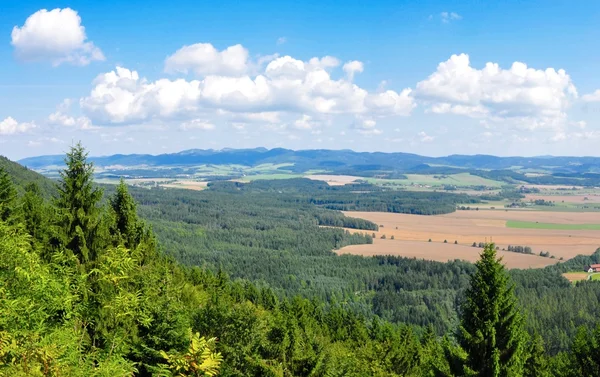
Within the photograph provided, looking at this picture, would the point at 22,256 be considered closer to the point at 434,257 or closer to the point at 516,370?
the point at 516,370

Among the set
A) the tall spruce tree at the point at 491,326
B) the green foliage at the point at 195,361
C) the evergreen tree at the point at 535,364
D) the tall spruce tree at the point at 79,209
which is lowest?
the evergreen tree at the point at 535,364

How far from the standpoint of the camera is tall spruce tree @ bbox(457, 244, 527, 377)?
24.5 m

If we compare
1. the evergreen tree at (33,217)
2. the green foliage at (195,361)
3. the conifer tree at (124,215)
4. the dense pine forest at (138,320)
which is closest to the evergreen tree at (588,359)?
the dense pine forest at (138,320)

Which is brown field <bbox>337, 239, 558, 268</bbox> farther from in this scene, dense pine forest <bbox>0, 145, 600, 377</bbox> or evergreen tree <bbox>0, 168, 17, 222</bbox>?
evergreen tree <bbox>0, 168, 17, 222</bbox>

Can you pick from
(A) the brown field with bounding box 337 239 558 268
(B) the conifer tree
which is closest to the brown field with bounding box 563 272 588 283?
(A) the brown field with bounding box 337 239 558 268

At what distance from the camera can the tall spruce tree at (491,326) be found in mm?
24531

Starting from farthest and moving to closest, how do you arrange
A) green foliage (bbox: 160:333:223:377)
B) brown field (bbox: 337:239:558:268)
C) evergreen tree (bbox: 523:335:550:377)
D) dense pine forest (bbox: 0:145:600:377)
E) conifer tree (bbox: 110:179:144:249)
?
brown field (bbox: 337:239:558:268) → evergreen tree (bbox: 523:335:550:377) → conifer tree (bbox: 110:179:144:249) → dense pine forest (bbox: 0:145:600:377) → green foliage (bbox: 160:333:223:377)

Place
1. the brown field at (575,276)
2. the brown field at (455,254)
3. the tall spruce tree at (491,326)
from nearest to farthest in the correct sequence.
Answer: the tall spruce tree at (491,326), the brown field at (575,276), the brown field at (455,254)

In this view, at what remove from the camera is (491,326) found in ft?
80.8

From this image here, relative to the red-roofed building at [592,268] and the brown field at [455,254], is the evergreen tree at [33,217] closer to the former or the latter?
the brown field at [455,254]

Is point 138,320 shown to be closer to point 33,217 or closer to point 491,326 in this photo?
point 491,326

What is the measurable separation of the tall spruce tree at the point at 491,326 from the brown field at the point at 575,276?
142 m

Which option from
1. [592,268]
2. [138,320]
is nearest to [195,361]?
[138,320]

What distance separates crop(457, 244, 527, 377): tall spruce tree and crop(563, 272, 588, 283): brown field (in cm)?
14190
